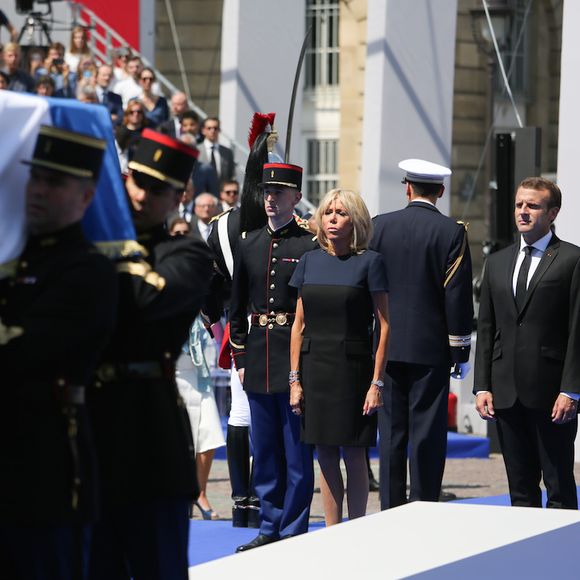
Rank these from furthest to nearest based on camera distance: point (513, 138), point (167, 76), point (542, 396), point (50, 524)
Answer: point (167, 76), point (513, 138), point (542, 396), point (50, 524)

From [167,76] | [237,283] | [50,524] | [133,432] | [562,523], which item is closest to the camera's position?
[50,524]

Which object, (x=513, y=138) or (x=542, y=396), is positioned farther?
(x=513, y=138)

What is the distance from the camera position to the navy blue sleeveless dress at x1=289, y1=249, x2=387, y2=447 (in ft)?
24.3

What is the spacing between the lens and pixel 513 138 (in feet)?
41.0

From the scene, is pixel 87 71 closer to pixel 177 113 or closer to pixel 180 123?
pixel 177 113

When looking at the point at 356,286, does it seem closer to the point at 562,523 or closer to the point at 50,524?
the point at 562,523

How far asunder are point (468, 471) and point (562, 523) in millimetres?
6501

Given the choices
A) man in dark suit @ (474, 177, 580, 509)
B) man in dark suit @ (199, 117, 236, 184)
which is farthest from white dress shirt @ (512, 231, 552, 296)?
man in dark suit @ (199, 117, 236, 184)

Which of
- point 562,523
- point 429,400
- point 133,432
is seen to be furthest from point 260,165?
point 133,432

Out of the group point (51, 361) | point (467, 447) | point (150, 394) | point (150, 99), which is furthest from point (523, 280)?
point (150, 99)

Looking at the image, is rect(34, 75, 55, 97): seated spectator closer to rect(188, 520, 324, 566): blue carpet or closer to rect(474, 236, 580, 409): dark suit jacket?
rect(188, 520, 324, 566): blue carpet

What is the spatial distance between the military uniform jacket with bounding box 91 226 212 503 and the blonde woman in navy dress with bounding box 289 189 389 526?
284cm

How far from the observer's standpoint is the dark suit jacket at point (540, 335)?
7367mm

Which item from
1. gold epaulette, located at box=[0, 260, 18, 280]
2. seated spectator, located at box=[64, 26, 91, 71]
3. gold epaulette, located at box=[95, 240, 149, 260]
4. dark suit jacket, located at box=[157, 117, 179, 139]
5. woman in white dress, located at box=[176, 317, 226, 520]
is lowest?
woman in white dress, located at box=[176, 317, 226, 520]
